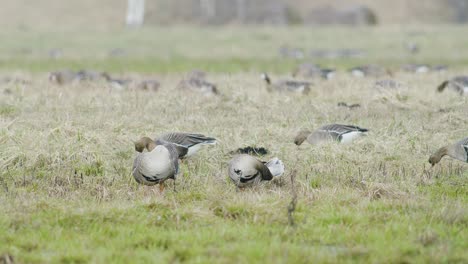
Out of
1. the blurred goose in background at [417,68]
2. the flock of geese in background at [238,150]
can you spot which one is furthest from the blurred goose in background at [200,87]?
the blurred goose in background at [417,68]

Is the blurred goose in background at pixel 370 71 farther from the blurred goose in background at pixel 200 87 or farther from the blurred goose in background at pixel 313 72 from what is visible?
the blurred goose in background at pixel 200 87

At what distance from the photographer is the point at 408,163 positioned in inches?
423

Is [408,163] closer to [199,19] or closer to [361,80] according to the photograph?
[361,80]

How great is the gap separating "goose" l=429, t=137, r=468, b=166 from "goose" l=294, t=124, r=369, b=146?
5.48ft

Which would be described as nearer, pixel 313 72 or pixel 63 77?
pixel 63 77

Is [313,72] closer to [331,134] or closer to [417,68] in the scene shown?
[417,68]

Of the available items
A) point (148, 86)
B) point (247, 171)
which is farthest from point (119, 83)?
point (247, 171)

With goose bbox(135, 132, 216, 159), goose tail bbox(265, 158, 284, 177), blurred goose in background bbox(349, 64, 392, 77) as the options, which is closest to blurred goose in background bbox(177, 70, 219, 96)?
goose bbox(135, 132, 216, 159)

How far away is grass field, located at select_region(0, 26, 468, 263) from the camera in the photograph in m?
6.90

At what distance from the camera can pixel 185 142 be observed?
410 inches

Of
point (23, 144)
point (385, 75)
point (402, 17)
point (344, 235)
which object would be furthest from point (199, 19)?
point (344, 235)

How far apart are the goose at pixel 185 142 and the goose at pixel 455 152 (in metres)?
3.12

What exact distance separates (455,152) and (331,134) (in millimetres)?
2099

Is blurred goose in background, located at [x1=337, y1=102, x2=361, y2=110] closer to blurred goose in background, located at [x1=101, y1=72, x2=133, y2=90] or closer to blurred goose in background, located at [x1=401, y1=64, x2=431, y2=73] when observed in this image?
blurred goose in background, located at [x1=101, y1=72, x2=133, y2=90]
